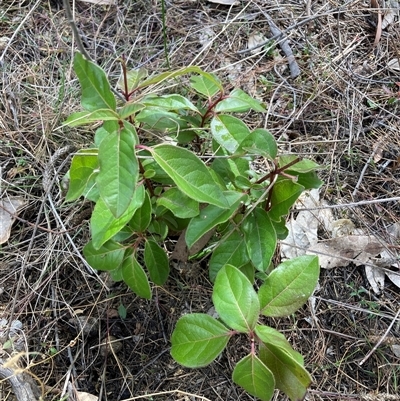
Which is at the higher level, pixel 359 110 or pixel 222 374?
pixel 359 110

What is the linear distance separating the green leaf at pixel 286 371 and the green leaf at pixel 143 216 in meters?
0.48

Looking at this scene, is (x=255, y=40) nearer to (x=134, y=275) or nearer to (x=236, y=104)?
(x=236, y=104)

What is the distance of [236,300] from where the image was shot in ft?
4.10

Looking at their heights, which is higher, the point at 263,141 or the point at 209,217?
the point at 263,141

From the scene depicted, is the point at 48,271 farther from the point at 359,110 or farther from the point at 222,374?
the point at 359,110

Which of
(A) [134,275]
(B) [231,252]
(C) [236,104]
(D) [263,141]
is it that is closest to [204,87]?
(C) [236,104]

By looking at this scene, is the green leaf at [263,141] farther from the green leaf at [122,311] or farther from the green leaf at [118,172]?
the green leaf at [122,311]

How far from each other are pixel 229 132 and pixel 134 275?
53 centimetres

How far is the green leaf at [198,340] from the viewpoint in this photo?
4.04ft

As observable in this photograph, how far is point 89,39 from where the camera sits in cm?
233

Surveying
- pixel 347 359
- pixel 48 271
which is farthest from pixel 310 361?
pixel 48 271

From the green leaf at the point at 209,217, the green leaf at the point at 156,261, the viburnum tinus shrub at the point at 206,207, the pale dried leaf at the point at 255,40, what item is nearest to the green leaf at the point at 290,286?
the viburnum tinus shrub at the point at 206,207

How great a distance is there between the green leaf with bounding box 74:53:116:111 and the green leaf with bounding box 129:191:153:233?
1.02 ft

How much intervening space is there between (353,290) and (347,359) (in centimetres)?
26
